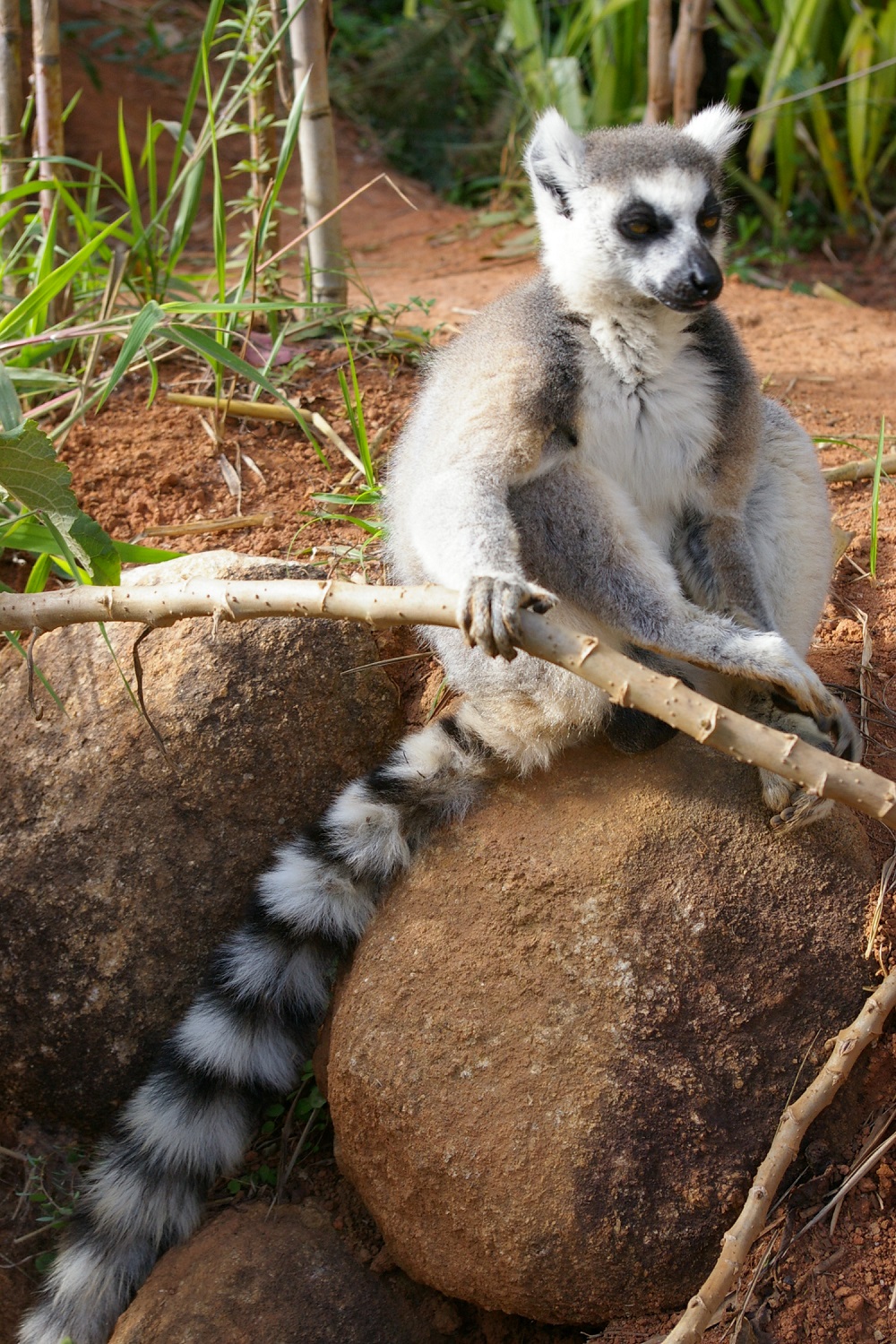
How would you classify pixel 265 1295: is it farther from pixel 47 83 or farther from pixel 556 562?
pixel 47 83

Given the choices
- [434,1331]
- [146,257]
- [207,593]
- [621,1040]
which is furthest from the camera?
[146,257]

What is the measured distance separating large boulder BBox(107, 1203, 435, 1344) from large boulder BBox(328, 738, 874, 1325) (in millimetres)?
138

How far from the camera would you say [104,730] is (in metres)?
3.32

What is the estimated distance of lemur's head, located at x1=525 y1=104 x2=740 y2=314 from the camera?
2.81 metres

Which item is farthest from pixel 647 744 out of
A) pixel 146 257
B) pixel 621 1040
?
pixel 146 257

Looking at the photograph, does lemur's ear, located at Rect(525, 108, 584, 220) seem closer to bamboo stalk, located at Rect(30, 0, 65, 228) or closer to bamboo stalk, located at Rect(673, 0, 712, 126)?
bamboo stalk, located at Rect(30, 0, 65, 228)

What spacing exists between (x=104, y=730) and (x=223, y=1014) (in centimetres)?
90

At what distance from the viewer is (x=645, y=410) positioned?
2930 mm

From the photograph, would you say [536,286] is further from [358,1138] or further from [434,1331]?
[434,1331]

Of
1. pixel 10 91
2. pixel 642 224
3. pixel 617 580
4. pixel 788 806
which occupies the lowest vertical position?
pixel 788 806

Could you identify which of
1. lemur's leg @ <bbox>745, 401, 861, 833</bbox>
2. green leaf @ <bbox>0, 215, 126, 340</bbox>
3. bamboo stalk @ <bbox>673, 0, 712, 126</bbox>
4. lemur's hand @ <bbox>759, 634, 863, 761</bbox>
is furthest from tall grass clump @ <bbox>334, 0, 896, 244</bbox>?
lemur's hand @ <bbox>759, 634, 863, 761</bbox>

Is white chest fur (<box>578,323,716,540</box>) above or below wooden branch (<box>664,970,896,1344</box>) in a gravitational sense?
above

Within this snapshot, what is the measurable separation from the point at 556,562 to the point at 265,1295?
1.88m

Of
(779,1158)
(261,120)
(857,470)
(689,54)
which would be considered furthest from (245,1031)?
(689,54)
